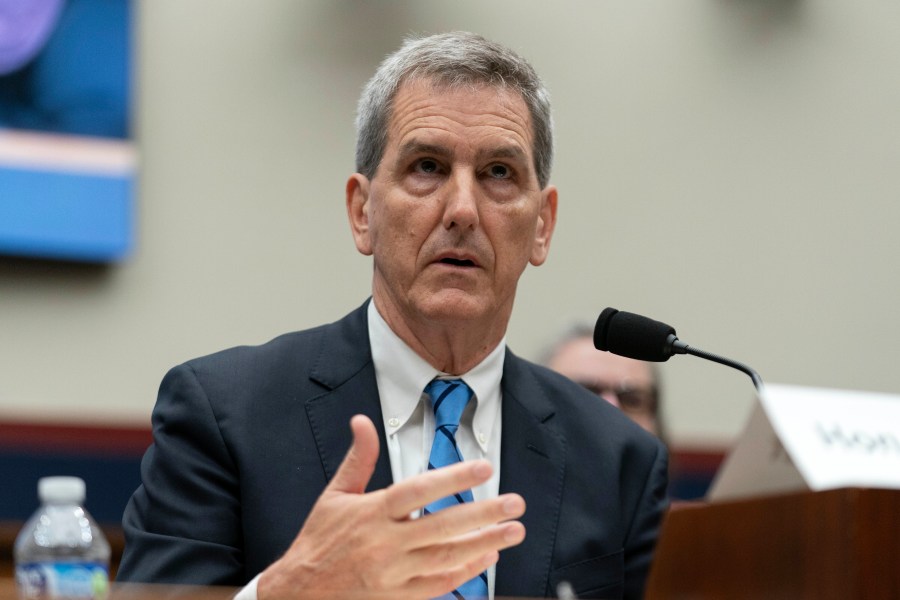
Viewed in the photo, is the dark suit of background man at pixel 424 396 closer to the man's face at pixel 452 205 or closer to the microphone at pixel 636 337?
the man's face at pixel 452 205

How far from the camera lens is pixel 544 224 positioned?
2936mm

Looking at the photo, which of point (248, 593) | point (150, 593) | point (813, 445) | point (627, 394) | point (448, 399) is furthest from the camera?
point (627, 394)

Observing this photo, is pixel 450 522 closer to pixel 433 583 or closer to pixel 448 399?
pixel 433 583

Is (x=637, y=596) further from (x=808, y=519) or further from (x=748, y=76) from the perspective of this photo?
(x=748, y=76)

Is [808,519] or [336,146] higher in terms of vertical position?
[336,146]

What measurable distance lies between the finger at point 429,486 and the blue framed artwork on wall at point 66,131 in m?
2.83

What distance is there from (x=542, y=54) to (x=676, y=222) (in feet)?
2.72

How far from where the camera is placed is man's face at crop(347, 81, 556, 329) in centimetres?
256

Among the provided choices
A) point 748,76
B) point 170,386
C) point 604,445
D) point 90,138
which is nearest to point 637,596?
point 604,445

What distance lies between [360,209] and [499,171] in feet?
1.02

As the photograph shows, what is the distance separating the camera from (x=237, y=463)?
93.2 inches

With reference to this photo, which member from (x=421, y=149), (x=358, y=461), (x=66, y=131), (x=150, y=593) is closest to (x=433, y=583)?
(x=358, y=461)

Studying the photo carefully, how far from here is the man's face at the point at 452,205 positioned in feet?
8.39

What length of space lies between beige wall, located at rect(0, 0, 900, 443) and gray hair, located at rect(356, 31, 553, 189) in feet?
6.62
